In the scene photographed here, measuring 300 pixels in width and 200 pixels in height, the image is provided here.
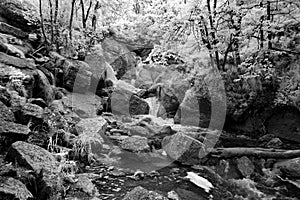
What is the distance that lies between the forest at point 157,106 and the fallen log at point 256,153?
0.02 m

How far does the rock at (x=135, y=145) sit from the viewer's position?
23.2 ft

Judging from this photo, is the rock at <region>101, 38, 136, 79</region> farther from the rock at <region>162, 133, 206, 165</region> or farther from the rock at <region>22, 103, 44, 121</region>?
the rock at <region>22, 103, 44, 121</region>

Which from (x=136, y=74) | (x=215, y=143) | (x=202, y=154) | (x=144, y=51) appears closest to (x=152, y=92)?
(x=136, y=74)

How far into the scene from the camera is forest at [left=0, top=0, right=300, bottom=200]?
16.1ft

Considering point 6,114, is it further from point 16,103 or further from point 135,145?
point 135,145

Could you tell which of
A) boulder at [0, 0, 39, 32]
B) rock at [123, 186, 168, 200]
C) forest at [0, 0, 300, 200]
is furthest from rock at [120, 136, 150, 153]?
boulder at [0, 0, 39, 32]

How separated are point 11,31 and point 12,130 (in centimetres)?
793

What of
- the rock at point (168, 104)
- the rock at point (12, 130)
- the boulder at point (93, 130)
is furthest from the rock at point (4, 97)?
the rock at point (168, 104)

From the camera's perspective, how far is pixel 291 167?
586cm

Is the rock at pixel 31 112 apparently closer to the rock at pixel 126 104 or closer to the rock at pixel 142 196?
the rock at pixel 142 196

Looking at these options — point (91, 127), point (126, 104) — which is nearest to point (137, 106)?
point (126, 104)

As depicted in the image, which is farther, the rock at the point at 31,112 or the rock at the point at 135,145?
the rock at the point at 135,145

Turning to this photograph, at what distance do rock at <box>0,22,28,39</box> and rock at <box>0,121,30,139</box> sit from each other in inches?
294

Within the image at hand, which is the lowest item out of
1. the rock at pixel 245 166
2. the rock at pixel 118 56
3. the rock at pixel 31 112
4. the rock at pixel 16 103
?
the rock at pixel 245 166
